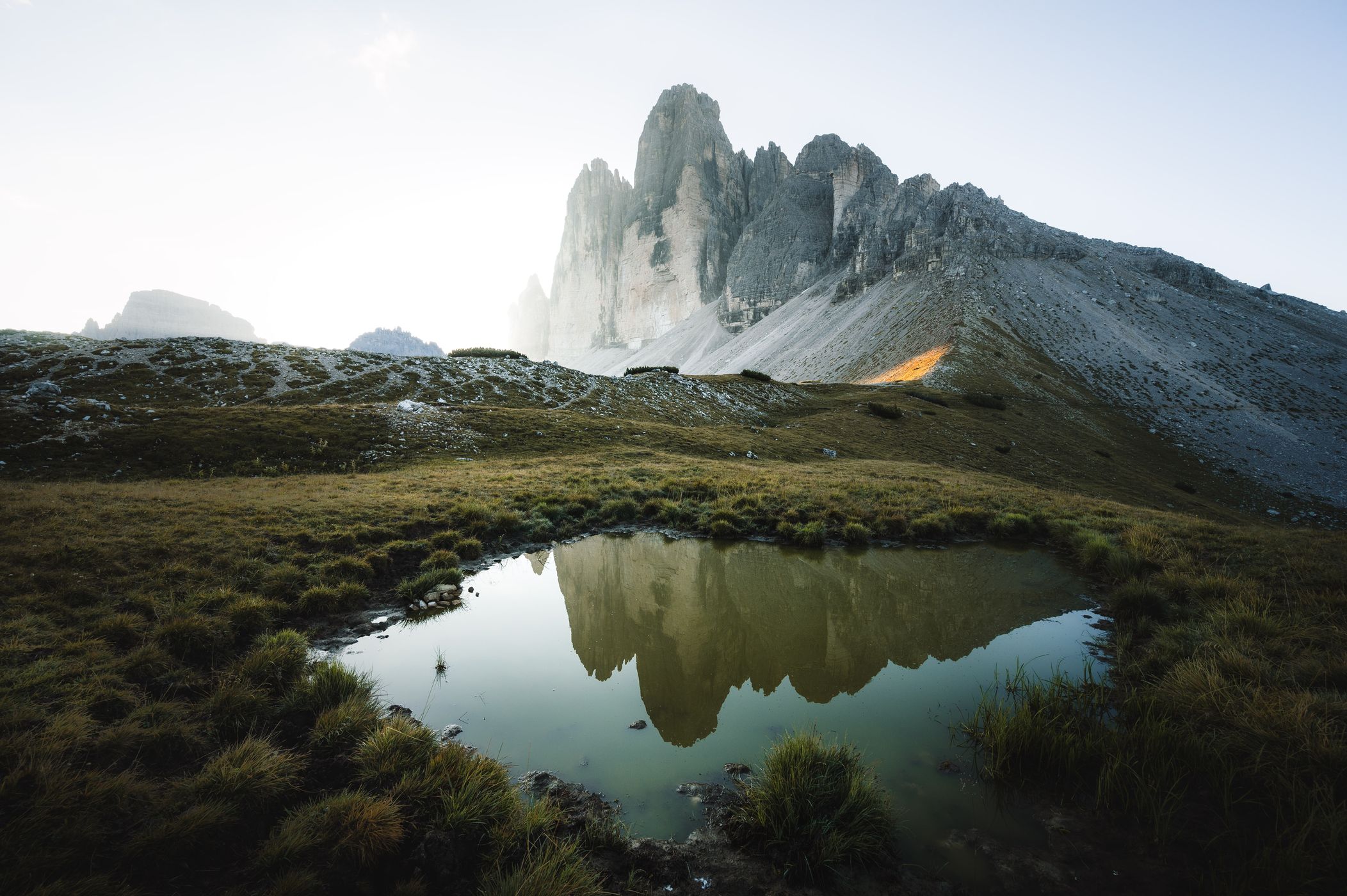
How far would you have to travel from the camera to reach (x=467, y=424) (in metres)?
29.6

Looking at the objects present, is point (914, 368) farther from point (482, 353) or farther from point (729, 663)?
point (729, 663)

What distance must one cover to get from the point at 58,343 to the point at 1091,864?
57.0 metres

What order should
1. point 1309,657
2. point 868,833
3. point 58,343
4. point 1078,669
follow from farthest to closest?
point 58,343 → point 1078,669 → point 1309,657 → point 868,833

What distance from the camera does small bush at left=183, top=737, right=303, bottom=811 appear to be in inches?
175

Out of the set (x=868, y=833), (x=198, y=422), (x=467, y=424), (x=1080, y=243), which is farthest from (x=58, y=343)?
(x=1080, y=243)

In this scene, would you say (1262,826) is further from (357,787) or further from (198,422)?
(198,422)

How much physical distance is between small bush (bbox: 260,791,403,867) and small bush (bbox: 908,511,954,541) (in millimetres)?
13873

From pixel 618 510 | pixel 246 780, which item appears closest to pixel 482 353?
pixel 618 510

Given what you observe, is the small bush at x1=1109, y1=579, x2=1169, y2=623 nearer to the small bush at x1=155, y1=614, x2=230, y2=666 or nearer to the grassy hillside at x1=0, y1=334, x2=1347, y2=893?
the grassy hillside at x1=0, y1=334, x2=1347, y2=893

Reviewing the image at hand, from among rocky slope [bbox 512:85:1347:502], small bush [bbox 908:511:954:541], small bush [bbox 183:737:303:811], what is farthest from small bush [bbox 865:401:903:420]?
small bush [bbox 183:737:303:811]

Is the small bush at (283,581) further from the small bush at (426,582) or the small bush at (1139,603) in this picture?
the small bush at (1139,603)

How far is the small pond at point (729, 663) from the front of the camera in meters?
5.72

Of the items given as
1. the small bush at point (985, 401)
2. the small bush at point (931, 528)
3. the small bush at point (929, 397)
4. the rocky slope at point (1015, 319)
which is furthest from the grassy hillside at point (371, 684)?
the rocky slope at point (1015, 319)

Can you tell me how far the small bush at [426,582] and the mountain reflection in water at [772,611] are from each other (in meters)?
1.96
